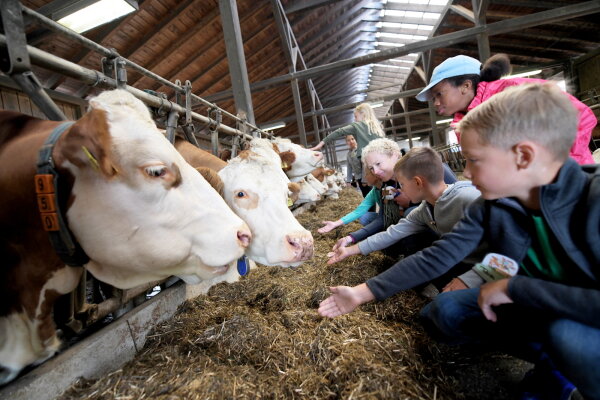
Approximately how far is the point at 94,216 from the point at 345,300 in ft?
3.94

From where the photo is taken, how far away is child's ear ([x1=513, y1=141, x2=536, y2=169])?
1.22m

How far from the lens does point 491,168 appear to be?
51.3 inches

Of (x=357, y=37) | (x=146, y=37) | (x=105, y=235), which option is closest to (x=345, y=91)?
(x=357, y=37)

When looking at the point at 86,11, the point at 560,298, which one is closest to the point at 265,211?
the point at 560,298

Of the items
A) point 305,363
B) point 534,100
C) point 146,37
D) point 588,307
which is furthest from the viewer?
point 146,37

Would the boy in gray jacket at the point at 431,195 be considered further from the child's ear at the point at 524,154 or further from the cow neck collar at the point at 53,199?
the cow neck collar at the point at 53,199

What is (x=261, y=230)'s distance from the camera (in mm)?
2229

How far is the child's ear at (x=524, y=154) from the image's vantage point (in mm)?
1223

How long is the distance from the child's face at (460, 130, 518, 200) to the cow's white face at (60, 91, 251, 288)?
3.58ft

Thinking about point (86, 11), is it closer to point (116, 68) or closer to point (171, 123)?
point (171, 123)

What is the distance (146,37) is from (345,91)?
2246 cm

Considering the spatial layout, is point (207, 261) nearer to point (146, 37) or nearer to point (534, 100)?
point (534, 100)

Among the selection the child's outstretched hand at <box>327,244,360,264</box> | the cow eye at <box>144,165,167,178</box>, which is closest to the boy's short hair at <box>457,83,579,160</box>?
the cow eye at <box>144,165,167,178</box>

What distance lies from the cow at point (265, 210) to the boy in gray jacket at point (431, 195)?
59 cm
